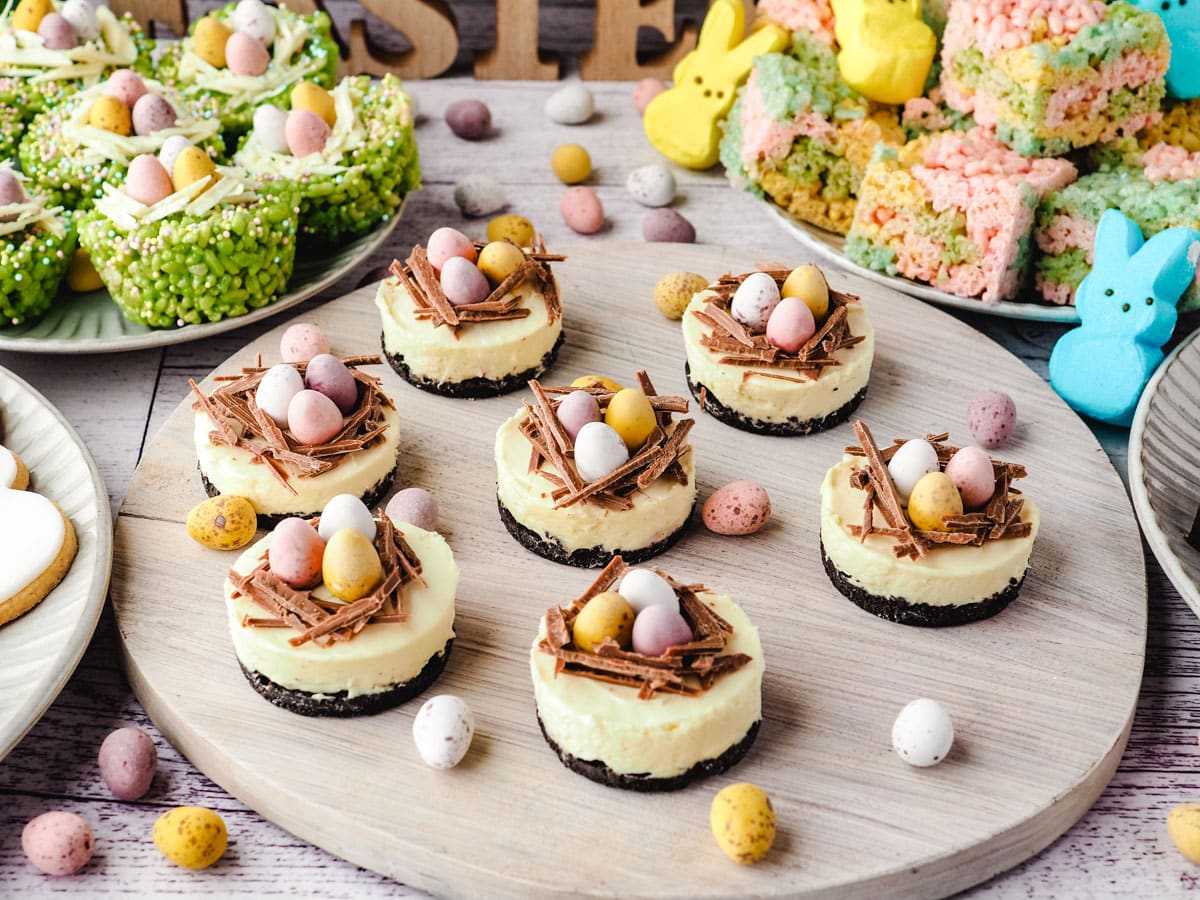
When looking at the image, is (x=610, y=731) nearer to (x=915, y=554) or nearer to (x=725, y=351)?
(x=915, y=554)

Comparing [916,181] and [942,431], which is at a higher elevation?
[916,181]

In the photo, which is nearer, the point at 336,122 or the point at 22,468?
the point at 22,468

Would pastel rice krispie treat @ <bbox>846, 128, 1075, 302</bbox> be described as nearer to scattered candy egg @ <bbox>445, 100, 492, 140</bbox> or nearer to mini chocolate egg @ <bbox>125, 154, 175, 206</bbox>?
scattered candy egg @ <bbox>445, 100, 492, 140</bbox>

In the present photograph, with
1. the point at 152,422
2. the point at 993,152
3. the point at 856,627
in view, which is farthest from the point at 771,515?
the point at 152,422

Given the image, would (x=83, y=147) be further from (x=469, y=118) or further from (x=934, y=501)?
(x=934, y=501)

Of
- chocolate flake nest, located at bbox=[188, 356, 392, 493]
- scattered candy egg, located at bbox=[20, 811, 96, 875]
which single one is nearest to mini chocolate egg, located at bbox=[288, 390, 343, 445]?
chocolate flake nest, located at bbox=[188, 356, 392, 493]
